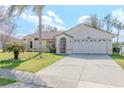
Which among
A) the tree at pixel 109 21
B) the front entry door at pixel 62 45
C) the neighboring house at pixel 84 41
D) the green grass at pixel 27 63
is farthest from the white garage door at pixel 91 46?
the tree at pixel 109 21

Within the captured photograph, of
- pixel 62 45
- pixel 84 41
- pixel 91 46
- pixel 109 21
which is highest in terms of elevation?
pixel 109 21

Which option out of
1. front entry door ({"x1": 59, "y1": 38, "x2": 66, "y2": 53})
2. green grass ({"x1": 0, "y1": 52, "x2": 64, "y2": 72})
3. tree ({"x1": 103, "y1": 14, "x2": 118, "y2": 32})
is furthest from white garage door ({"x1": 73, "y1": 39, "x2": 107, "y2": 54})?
tree ({"x1": 103, "y1": 14, "x2": 118, "y2": 32})

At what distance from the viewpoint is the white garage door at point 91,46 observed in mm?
26750

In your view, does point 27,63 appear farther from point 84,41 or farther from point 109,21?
point 109,21

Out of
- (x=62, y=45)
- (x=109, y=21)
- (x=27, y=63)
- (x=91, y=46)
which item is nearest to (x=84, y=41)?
(x=91, y=46)

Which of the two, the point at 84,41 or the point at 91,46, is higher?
the point at 84,41

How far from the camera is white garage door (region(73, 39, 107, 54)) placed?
26750 millimetres

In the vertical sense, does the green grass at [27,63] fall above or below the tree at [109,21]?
below

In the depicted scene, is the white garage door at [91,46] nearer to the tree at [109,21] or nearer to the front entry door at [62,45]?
the front entry door at [62,45]

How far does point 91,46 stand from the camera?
26953 millimetres

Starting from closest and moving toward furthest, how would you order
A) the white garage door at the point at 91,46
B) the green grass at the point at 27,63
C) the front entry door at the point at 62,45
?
the green grass at the point at 27,63
the white garage door at the point at 91,46
the front entry door at the point at 62,45
